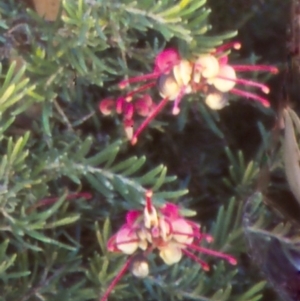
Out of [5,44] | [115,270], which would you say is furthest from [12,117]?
[115,270]

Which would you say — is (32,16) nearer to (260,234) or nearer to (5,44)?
(5,44)

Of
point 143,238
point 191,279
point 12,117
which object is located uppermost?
point 12,117

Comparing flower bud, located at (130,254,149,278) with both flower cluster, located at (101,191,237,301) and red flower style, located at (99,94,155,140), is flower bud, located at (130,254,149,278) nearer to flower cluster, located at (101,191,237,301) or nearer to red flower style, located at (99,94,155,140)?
flower cluster, located at (101,191,237,301)

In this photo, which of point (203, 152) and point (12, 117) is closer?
point (12, 117)

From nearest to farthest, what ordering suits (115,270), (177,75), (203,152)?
(177,75) < (115,270) < (203,152)

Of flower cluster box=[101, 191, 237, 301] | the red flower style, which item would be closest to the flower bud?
flower cluster box=[101, 191, 237, 301]

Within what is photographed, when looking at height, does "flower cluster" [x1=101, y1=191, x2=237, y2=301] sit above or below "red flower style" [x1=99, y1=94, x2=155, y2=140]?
below

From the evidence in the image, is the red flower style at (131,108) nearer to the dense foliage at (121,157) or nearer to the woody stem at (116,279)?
the dense foliage at (121,157)

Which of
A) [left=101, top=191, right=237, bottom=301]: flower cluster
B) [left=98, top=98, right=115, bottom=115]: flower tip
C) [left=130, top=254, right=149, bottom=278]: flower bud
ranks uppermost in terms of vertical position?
[left=98, top=98, right=115, bottom=115]: flower tip

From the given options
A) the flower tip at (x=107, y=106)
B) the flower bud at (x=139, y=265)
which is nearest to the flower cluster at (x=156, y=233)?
the flower bud at (x=139, y=265)

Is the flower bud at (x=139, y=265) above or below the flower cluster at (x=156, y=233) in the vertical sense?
below

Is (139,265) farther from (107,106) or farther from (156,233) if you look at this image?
(107,106)
